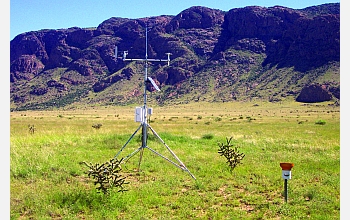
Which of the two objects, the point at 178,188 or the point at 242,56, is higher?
the point at 242,56

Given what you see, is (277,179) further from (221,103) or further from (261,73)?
(261,73)

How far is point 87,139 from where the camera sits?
56.9 ft

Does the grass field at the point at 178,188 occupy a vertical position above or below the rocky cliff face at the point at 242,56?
below

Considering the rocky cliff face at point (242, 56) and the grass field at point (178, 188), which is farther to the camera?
the rocky cliff face at point (242, 56)

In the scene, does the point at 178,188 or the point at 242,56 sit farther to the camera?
the point at 242,56

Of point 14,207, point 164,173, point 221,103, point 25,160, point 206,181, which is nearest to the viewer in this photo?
point 14,207

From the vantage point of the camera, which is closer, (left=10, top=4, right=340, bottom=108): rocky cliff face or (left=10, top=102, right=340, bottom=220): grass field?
(left=10, top=102, right=340, bottom=220): grass field

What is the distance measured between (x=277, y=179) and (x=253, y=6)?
202348mm
